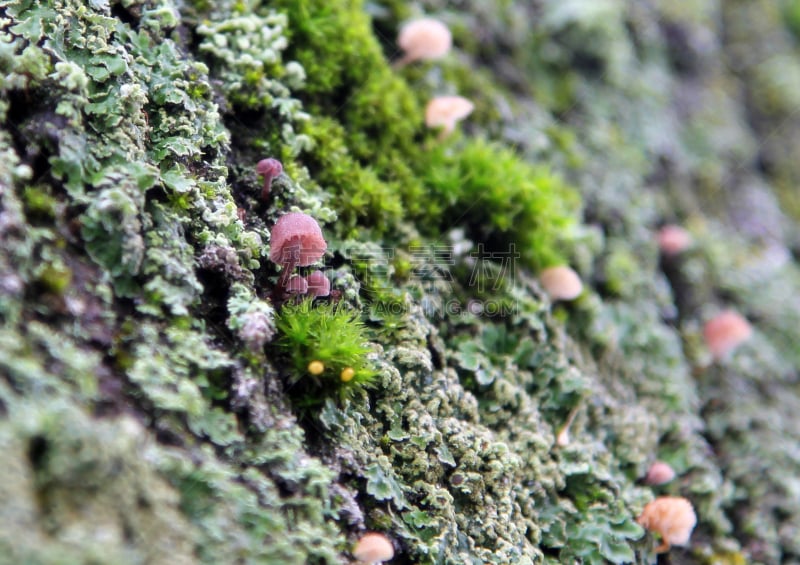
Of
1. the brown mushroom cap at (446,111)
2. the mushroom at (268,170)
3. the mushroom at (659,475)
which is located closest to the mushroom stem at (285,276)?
the mushroom at (268,170)

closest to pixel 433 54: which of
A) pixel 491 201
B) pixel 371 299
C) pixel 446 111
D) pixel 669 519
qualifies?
pixel 446 111

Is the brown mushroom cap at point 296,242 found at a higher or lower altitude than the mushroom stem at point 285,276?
higher

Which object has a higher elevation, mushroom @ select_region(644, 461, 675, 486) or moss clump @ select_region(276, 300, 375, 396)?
moss clump @ select_region(276, 300, 375, 396)

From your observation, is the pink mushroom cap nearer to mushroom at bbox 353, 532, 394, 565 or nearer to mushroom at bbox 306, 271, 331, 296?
mushroom at bbox 306, 271, 331, 296

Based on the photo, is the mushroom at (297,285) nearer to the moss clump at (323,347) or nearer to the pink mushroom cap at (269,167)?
the moss clump at (323,347)

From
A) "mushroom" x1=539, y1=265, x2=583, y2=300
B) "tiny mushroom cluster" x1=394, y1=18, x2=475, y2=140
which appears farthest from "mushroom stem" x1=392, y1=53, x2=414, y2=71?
"mushroom" x1=539, y1=265, x2=583, y2=300

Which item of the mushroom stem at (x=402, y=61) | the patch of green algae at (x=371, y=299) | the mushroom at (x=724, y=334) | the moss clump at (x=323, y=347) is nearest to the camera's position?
the patch of green algae at (x=371, y=299)

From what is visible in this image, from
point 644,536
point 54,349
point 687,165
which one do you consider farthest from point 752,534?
point 54,349

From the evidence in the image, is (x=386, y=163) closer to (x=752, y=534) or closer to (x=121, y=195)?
(x=121, y=195)
